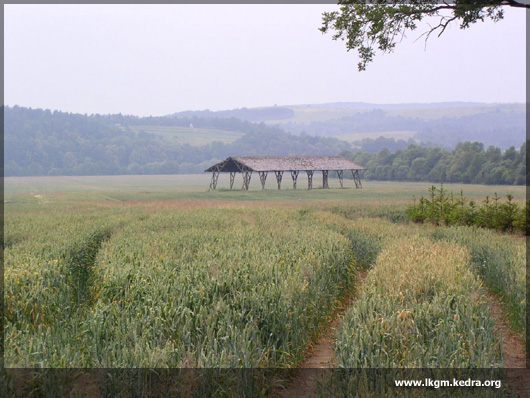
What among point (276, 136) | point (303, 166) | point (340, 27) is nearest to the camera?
point (340, 27)

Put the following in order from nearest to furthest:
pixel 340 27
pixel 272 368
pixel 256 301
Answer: pixel 272 368
pixel 256 301
pixel 340 27

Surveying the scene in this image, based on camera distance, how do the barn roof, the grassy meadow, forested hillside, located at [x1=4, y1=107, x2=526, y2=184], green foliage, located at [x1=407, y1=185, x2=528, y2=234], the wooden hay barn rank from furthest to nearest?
forested hillside, located at [x1=4, y1=107, x2=526, y2=184] → the barn roof → the wooden hay barn → green foliage, located at [x1=407, y1=185, x2=528, y2=234] → the grassy meadow

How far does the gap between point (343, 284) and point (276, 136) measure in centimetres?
17821

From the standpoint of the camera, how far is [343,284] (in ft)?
51.2

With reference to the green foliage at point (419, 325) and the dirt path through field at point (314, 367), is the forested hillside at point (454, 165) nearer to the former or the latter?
the green foliage at point (419, 325)

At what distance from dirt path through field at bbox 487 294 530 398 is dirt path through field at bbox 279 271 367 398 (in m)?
2.48

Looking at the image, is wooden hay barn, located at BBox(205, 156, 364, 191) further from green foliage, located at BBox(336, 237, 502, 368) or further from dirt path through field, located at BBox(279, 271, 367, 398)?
green foliage, located at BBox(336, 237, 502, 368)

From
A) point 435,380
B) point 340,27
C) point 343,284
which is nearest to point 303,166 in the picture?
point 340,27

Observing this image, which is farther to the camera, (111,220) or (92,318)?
(111,220)

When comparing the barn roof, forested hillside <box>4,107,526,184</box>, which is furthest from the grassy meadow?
forested hillside <box>4,107,526,184</box>

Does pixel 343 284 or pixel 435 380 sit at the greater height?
pixel 435 380

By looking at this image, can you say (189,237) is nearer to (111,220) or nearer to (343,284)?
(343,284)

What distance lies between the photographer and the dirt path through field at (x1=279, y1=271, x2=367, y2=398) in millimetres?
8203

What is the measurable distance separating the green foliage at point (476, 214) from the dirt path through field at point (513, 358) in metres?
15.5
